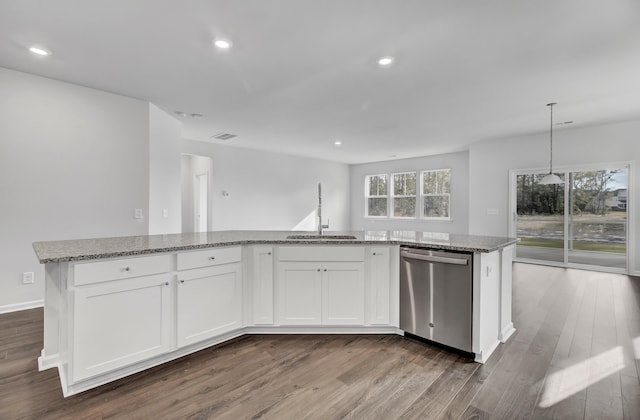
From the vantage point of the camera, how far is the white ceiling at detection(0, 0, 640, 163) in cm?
216

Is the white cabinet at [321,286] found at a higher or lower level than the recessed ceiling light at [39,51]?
lower

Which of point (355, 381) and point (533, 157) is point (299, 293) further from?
point (533, 157)

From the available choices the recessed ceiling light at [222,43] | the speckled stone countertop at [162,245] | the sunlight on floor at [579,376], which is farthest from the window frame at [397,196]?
the recessed ceiling light at [222,43]

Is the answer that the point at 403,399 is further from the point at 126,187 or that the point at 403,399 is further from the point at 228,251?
the point at 126,187

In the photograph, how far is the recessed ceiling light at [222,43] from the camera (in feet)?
8.33

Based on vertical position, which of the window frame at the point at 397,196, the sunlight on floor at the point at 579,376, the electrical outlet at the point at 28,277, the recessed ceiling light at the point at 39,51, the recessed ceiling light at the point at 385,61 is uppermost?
the recessed ceiling light at the point at 39,51

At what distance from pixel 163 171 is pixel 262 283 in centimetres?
283

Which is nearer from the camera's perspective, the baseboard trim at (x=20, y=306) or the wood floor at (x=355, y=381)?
the wood floor at (x=355, y=381)

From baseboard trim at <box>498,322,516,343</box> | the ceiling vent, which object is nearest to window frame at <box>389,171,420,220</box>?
the ceiling vent

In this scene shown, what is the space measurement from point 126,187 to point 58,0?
2294 millimetres

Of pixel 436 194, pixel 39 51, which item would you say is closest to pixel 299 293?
pixel 39 51

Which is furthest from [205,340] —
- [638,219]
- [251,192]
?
[638,219]

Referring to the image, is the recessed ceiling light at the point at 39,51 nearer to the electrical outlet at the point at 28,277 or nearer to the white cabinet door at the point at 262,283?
the electrical outlet at the point at 28,277

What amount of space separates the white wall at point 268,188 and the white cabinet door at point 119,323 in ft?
15.6
